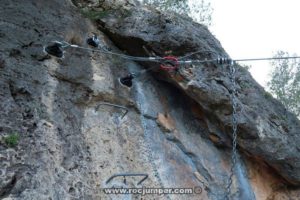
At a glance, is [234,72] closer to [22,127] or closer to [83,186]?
[83,186]

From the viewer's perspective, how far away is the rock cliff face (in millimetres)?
4188

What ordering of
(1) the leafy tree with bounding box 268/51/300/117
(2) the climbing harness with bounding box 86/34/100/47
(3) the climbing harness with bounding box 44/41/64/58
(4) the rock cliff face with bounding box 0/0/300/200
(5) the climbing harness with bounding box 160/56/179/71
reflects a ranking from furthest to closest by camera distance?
1. (1) the leafy tree with bounding box 268/51/300/117
2. (2) the climbing harness with bounding box 86/34/100/47
3. (5) the climbing harness with bounding box 160/56/179/71
4. (3) the climbing harness with bounding box 44/41/64/58
5. (4) the rock cliff face with bounding box 0/0/300/200

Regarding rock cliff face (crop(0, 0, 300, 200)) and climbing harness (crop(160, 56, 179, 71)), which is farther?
climbing harness (crop(160, 56, 179, 71))

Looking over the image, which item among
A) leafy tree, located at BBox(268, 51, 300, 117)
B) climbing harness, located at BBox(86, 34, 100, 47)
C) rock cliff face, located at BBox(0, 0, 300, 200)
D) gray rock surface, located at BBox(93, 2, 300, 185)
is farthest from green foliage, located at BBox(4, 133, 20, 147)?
leafy tree, located at BBox(268, 51, 300, 117)

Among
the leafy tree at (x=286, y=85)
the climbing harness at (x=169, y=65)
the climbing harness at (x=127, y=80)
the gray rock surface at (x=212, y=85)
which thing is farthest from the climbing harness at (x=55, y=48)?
the leafy tree at (x=286, y=85)

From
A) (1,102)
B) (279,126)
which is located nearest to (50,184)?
(1,102)

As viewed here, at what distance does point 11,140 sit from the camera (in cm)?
382

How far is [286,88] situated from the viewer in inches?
706

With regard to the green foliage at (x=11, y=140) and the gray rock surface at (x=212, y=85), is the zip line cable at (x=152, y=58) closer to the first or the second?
the gray rock surface at (x=212, y=85)

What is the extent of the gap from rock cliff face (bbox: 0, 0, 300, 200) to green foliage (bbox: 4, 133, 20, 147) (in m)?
0.06

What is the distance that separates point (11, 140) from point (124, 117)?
6.47 feet

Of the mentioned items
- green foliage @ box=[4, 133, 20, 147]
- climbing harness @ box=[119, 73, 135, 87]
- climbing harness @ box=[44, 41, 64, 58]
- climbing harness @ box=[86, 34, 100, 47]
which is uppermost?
climbing harness @ box=[86, 34, 100, 47]

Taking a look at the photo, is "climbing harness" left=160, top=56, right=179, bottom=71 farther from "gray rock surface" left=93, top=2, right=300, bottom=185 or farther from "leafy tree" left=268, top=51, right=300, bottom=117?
"leafy tree" left=268, top=51, right=300, bottom=117

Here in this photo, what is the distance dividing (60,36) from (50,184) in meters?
2.43
